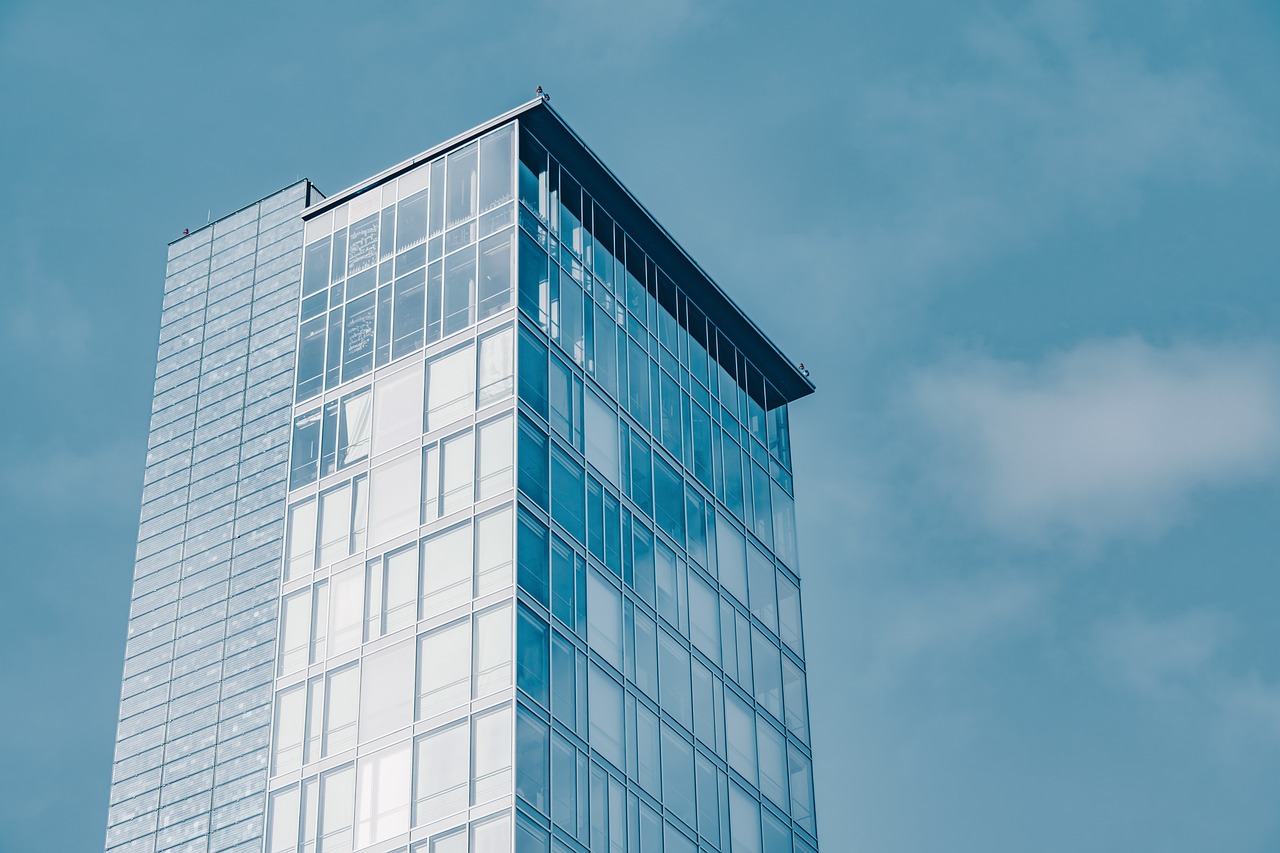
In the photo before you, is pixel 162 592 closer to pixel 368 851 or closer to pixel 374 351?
pixel 374 351

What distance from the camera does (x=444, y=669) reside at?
6756 cm

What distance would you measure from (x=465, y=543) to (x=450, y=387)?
23.0ft

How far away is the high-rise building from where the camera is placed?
67.7 meters

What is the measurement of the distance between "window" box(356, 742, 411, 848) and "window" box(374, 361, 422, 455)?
12.2m

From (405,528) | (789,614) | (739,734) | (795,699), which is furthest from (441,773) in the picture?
(789,614)

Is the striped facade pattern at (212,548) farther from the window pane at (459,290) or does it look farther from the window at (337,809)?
the window pane at (459,290)

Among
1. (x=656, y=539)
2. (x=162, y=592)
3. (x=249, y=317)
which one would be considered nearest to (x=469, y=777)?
(x=656, y=539)

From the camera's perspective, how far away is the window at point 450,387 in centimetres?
7356

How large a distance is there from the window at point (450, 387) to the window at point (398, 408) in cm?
48

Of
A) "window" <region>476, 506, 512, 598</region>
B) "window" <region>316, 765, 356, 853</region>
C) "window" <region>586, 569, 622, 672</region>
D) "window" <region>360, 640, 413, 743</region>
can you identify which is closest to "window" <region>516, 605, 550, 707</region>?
"window" <region>476, 506, 512, 598</region>

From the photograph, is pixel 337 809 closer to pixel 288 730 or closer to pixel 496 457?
pixel 288 730

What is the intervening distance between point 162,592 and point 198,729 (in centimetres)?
801

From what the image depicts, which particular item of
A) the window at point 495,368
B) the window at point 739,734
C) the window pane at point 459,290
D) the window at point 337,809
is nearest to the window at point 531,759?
the window at point 337,809

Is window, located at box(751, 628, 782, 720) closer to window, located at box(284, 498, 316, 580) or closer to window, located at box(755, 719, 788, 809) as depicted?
window, located at box(755, 719, 788, 809)
